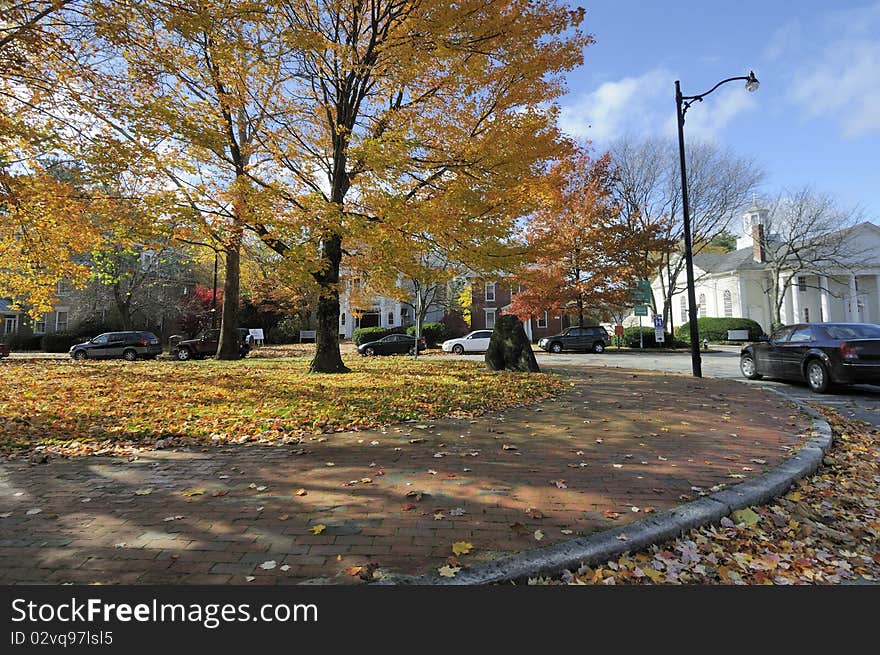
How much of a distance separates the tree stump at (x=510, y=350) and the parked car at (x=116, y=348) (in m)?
21.2

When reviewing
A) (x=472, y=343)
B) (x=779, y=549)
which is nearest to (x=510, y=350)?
(x=779, y=549)

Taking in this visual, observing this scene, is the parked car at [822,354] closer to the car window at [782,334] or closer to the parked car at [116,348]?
the car window at [782,334]

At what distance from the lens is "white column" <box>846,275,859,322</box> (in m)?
35.4

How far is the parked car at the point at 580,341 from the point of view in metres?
30.0

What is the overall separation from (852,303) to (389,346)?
122 feet

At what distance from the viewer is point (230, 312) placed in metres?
19.3

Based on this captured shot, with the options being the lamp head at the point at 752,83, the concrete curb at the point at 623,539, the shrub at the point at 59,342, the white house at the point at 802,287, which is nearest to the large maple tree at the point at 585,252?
the white house at the point at 802,287

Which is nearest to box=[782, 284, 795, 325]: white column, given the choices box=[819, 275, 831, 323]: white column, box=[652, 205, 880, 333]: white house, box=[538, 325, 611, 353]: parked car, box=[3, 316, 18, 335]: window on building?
box=[652, 205, 880, 333]: white house

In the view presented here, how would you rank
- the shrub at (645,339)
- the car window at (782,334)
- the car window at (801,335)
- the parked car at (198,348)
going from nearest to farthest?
the car window at (801,335) < the car window at (782,334) < the parked car at (198,348) < the shrub at (645,339)

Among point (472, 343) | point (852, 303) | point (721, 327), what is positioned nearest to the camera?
point (472, 343)

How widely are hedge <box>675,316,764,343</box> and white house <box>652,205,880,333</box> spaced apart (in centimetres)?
269

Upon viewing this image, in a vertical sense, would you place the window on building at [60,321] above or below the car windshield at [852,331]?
above

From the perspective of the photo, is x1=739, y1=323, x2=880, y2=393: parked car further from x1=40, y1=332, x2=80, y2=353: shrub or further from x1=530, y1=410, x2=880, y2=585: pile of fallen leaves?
x1=40, y1=332, x2=80, y2=353: shrub

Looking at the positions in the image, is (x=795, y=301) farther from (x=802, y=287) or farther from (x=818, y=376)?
(x=818, y=376)
